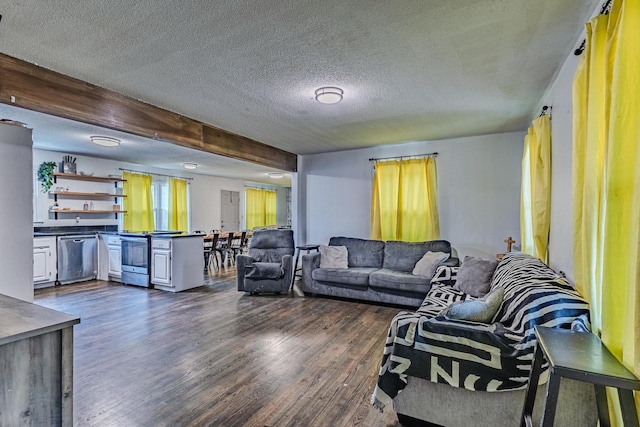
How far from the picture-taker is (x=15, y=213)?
272 centimetres

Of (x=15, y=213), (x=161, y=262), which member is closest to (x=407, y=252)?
(x=161, y=262)

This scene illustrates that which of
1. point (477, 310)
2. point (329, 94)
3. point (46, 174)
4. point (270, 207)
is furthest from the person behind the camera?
point (270, 207)

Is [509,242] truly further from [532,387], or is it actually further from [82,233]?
[82,233]

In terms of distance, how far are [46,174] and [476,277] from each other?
689 centimetres

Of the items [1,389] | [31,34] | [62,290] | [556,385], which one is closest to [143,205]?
[62,290]

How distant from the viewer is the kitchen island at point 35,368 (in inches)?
47.5

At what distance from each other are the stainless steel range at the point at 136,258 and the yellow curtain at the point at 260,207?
4.75 metres

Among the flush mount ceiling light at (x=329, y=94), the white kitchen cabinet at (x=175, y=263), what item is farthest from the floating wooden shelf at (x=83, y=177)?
the flush mount ceiling light at (x=329, y=94)

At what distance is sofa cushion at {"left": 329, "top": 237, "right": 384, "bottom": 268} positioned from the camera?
499 cm

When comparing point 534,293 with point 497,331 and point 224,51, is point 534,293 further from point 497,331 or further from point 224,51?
point 224,51

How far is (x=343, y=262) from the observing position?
4906 millimetres

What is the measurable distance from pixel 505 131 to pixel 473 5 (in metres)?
3.34

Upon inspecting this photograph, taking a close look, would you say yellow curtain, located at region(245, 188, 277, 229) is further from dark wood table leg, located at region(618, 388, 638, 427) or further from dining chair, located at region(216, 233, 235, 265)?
dark wood table leg, located at region(618, 388, 638, 427)

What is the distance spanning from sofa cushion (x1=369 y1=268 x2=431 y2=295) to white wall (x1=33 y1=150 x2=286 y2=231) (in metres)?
5.65
